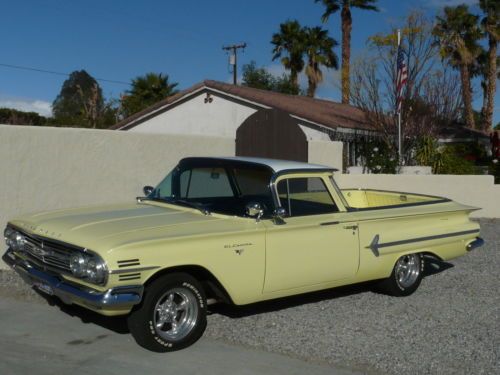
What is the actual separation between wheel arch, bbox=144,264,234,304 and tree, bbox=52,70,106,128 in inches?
897

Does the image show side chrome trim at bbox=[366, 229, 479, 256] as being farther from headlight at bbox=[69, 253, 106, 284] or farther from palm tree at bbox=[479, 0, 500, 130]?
palm tree at bbox=[479, 0, 500, 130]

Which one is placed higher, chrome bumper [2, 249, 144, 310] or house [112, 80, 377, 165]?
house [112, 80, 377, 165]

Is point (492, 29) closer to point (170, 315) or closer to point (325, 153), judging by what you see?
point (325, 153)

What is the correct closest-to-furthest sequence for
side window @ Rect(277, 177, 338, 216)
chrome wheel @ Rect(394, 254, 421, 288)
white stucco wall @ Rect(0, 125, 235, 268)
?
side window @ Rect(277, 177, 338, 216), chrome wheel @ Rect(394, 254, 421, 288), white stucco wall @ Rect(0, 125, 235, 268)

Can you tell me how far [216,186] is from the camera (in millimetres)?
6457

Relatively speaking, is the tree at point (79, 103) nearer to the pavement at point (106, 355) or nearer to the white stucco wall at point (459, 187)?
the white stucco wall at point (459, 187)

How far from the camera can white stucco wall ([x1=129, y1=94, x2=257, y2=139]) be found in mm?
22469

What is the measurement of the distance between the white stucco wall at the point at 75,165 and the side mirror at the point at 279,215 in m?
4.16

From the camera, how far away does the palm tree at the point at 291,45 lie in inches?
1368

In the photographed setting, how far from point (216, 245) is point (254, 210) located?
51cm

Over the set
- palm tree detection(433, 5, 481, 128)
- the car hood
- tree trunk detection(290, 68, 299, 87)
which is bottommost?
the car hood

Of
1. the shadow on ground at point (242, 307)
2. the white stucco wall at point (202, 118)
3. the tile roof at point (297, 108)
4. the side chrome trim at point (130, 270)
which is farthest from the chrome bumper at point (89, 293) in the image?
the white stucco wall at point (202, 118)

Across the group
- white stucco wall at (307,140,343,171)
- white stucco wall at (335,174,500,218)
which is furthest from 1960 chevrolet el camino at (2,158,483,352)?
white stucco wall at (335,174,500,218)

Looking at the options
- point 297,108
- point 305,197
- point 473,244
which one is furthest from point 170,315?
point 297,108
